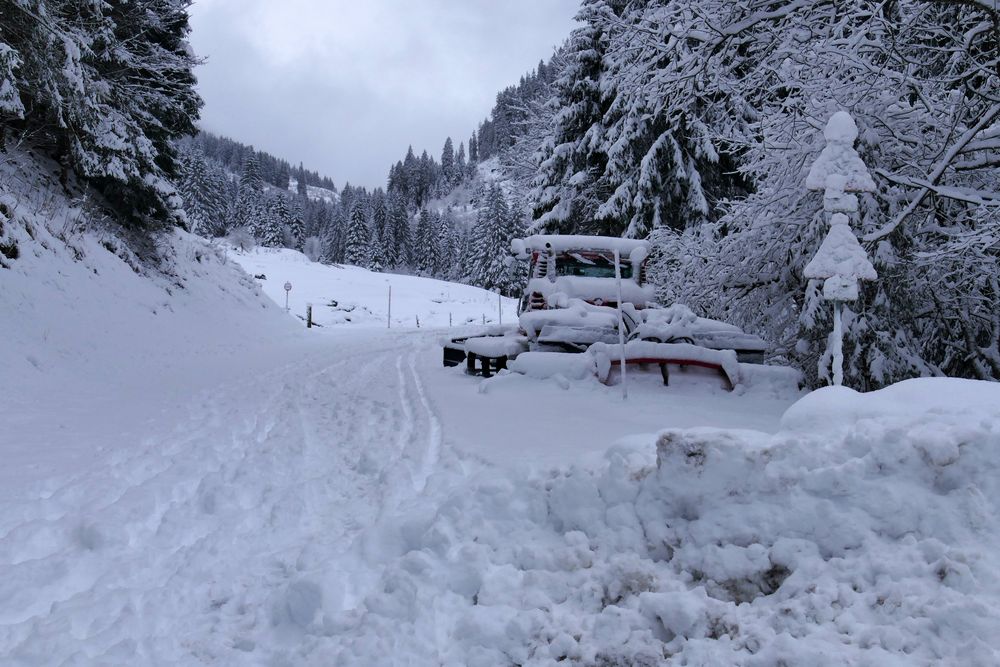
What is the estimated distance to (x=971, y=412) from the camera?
2842 millimetres

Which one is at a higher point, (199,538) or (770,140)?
(770,140)

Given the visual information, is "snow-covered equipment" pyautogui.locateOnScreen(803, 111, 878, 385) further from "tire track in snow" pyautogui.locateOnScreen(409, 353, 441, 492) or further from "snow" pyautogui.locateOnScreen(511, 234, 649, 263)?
"snow" pyautogui.locateOnScreen(511, 234, 649, 263)

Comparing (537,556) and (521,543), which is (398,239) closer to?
(521,543)

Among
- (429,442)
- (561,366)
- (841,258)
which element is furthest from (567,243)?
(429,442)

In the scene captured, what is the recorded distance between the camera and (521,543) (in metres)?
2.98

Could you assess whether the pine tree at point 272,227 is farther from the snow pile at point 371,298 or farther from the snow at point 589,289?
the snow at point 589,289

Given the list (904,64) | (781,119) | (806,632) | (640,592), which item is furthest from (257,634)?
(781,119)

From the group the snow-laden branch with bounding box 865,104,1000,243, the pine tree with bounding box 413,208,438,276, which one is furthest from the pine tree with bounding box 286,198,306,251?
the snow-laden branch with bounding box 865,104,1000,243

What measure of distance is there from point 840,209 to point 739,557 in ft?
15.0

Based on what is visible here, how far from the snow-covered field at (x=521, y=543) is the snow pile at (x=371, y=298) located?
1041 inches

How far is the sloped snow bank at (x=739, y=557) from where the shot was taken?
2.08 meters

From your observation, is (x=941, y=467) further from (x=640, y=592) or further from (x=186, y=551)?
(x=186, y=551)

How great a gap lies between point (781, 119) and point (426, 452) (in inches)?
281

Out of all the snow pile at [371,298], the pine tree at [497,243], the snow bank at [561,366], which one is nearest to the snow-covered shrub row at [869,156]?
the snow bank at [561,366]
